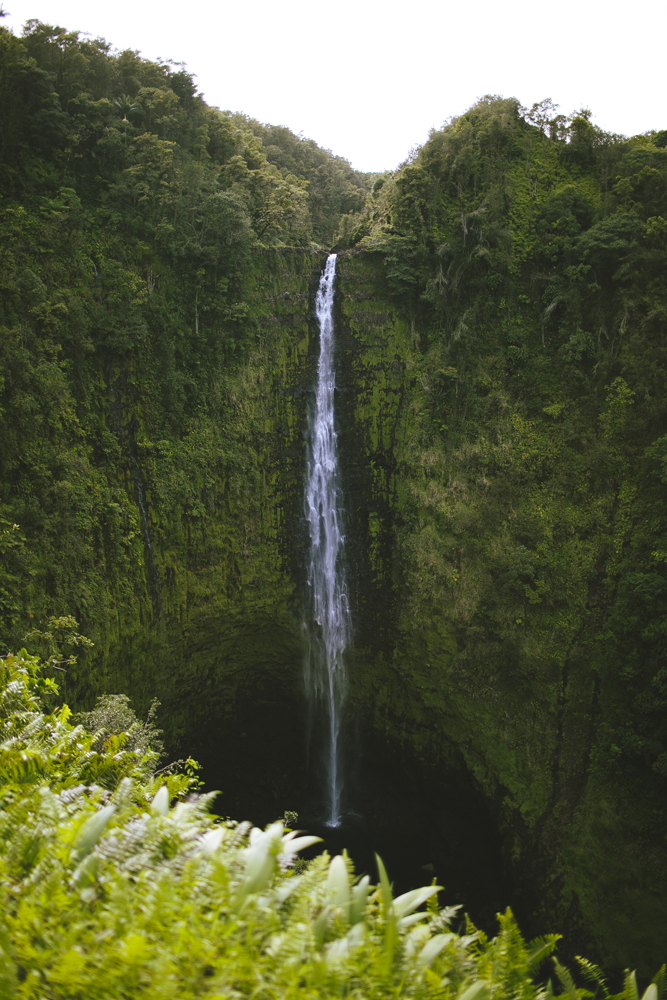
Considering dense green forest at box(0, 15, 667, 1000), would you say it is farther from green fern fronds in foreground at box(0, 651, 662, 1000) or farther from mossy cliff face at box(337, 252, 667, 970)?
green fern fronds in foreground at box(0, 651, 662, 1000)

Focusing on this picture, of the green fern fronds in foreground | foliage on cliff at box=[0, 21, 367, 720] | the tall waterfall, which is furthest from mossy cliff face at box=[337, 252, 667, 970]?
the green fern fronds in foreground

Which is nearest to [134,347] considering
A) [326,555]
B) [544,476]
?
[326,555]

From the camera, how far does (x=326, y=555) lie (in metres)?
15.4

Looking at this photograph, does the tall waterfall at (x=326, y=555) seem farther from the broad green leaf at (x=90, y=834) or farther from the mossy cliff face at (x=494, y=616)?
the broad green leaf at (x=90, y=834)

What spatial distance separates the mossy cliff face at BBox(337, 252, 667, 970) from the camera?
1114 centimetres

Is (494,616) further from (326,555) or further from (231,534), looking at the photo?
(231,534)

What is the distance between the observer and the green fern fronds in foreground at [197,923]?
1.74m

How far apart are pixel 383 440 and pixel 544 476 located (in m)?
4.38

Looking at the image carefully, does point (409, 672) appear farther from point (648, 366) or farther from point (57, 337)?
point (57, 337)

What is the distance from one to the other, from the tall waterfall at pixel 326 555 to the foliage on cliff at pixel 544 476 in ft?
5.55

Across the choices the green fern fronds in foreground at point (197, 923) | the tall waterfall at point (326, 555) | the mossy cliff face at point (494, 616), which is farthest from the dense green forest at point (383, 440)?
the green fern fronds in foreground at point (197, 923)

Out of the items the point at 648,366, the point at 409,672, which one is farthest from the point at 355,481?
the point at 648,366

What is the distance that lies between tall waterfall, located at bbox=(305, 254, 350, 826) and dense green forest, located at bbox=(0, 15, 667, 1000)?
1.36 ft

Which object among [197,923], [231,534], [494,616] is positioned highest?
[197,923]
